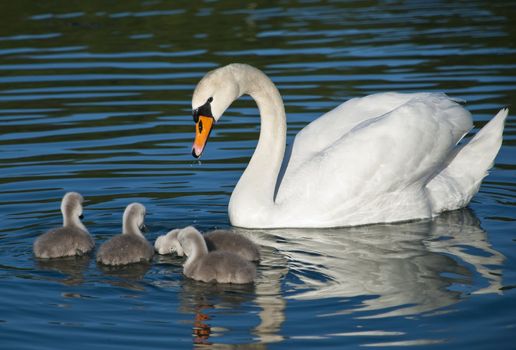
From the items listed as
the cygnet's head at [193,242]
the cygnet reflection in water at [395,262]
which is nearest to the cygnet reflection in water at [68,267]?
the cygnet's head at [193,242]

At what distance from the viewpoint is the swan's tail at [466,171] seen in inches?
446

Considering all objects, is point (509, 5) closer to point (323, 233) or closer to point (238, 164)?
point (238, 164)

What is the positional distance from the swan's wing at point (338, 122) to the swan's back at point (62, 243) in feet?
7.88

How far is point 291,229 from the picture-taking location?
34.8 ft

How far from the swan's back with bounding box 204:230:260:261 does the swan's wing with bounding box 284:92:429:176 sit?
1.82m

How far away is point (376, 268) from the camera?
9.20 metres

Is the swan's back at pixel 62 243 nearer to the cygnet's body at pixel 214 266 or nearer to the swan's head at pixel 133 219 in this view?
the swan's head at pixel 133 219

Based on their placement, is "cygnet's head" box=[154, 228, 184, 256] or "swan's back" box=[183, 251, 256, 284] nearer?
"swan's back" box=[183, 251, 256, 284]

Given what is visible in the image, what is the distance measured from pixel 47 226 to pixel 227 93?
2054 millimetres

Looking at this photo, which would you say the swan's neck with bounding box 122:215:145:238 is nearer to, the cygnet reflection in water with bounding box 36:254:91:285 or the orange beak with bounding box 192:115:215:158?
the cygnet reflection in water with bounding box 36:254:91:285

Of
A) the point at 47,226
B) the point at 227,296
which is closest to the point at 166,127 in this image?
the point at 47,226

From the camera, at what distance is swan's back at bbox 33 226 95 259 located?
934cm

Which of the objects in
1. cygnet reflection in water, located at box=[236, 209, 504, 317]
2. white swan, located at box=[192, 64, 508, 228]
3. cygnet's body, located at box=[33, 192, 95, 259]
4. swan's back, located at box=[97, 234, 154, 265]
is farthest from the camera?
white swan, located at box=[192, 64, 508, 228]

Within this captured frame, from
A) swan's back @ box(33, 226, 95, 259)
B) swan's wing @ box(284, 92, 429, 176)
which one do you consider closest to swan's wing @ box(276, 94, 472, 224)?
swan's wing @ box(284, 92, 429, 176)
